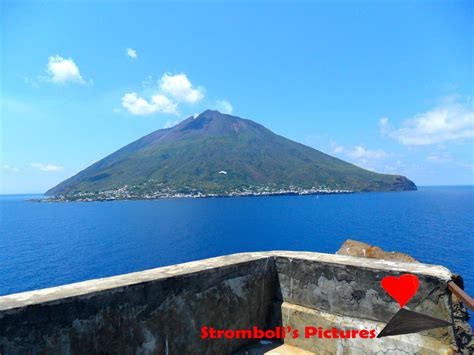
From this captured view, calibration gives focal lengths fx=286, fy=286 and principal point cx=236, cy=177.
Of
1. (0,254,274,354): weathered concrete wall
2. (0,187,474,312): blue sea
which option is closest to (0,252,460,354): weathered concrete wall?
(0,254,274,354): weathered concrete wall

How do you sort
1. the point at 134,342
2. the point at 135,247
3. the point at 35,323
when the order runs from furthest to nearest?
the point at 135,247 < the point at 134,342 < the point at 35,323

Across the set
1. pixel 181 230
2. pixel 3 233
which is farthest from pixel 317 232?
pixel 3 233

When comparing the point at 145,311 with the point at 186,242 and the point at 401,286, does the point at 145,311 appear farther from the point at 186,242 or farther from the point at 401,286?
the point at 186,242

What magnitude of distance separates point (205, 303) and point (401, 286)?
242 centimetres

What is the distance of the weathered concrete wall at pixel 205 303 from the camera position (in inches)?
103

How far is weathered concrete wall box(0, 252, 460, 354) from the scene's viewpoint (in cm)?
261

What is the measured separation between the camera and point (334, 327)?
387 centimetres

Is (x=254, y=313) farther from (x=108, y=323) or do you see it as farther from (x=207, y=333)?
(x=108, y=323)

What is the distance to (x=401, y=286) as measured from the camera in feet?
11.3

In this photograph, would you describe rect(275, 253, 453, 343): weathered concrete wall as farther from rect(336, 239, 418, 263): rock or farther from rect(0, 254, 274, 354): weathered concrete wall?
rect(336, 239, 418, 263): rock

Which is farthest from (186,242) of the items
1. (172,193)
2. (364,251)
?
(172,193)

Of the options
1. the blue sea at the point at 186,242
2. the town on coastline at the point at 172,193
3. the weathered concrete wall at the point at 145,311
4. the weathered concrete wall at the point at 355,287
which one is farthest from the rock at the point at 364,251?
the town on coastline at the point at 172,193

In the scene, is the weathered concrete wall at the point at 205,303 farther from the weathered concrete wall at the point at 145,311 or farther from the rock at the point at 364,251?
the rock at the point at 364,251

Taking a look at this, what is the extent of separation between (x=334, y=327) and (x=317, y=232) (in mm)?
66681
